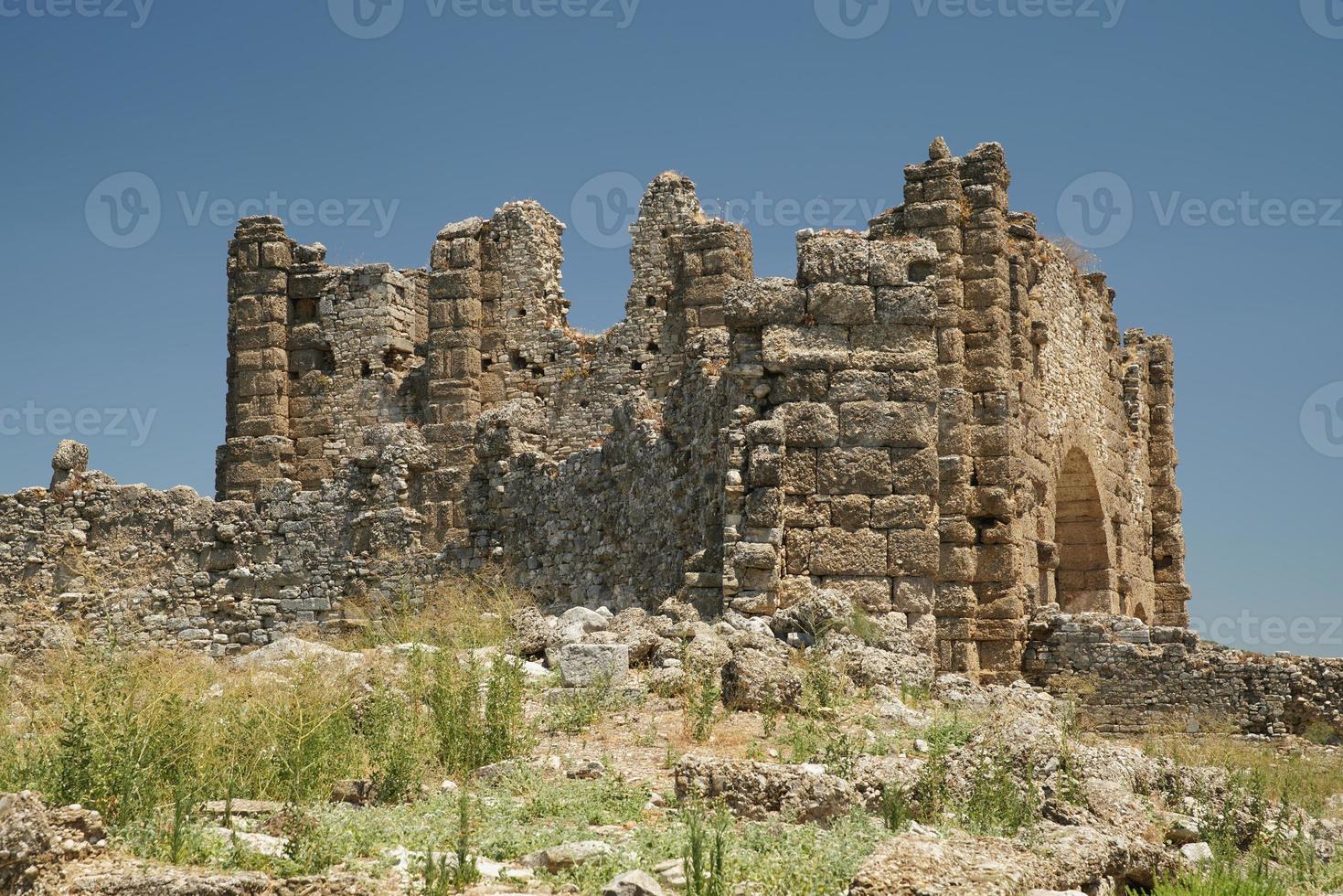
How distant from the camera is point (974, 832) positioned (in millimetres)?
6309

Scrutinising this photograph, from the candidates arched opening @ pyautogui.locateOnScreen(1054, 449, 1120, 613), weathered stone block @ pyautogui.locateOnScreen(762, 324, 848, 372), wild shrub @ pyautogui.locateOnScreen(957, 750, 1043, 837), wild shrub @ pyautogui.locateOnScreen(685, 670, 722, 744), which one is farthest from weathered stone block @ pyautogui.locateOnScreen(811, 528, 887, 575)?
arched opening @ pyautogui.locateOnScreen(1054, 449, 1120, 613)

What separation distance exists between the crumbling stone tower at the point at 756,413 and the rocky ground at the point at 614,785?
1.72m

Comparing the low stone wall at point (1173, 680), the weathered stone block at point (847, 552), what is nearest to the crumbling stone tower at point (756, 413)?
the weathered stone block at point (847, 552)

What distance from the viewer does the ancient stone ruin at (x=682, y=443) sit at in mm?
11055

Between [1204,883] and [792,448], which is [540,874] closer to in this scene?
[1204,883]

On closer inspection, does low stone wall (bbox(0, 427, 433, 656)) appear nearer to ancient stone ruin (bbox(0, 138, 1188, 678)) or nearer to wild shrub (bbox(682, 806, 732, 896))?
ancient stone ruin (bbox(0, 138, 1188, 678))

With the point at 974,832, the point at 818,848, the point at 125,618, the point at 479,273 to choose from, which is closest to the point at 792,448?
the point at 974,832

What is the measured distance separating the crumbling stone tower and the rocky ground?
5.66ft

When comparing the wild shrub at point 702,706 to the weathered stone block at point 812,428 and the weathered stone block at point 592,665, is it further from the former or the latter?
the weathered stone block at point 812,428

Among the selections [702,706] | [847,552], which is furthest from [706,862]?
[847,552]

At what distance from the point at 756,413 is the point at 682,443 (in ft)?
6.95

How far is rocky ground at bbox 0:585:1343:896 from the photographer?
5.20 m

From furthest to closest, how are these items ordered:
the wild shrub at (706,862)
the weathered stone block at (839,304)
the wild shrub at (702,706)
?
the weathered stone block at (839,304) < the wild shrub at (702,706) < the wild shrub at (706,862)

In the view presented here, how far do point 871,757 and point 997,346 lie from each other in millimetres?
7520
